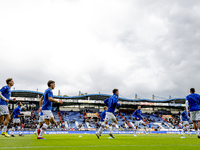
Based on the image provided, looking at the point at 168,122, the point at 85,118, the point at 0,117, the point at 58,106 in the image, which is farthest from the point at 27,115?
the point at 0,117

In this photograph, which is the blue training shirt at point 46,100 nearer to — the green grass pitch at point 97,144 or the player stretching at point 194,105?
the green grass pitch at point 97,144

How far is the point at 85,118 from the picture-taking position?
52344mm

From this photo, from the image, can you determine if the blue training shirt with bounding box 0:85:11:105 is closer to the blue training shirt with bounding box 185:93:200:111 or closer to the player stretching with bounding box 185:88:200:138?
the player stretching with bounding box 185:88:200:138

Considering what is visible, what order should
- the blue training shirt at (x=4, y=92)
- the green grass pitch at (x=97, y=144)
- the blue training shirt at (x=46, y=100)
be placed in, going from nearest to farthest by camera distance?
the green grass pitch at (x=97, y=144) → the blue training shirt at (x=46, y=100) → the blue training shirt at (x=4, y=92)

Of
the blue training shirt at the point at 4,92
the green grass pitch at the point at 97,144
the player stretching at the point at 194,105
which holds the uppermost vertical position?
the blue training shirt at the point at 4,92

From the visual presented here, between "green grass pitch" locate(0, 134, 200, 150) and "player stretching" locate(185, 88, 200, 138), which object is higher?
"player stretching" locate(185, 88, 200, 138)

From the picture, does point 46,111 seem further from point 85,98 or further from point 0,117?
point 85,98

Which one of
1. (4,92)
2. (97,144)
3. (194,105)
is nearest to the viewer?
(97,144)

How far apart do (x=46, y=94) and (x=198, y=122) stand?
802 cm

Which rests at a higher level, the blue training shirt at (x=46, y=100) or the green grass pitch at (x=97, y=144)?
the blue training shirt at (x=46, y=100)

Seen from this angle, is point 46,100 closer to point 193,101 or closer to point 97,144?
point 97,144

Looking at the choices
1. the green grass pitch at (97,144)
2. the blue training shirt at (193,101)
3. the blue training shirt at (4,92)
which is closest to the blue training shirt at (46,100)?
the green grass pitch at (97,144)

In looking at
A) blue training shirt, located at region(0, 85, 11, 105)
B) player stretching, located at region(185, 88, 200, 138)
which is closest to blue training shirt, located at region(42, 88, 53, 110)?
blue training shirt, located at region(0, 85, 11, 105)

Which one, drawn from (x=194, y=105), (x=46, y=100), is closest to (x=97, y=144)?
(x=46, y=100)
